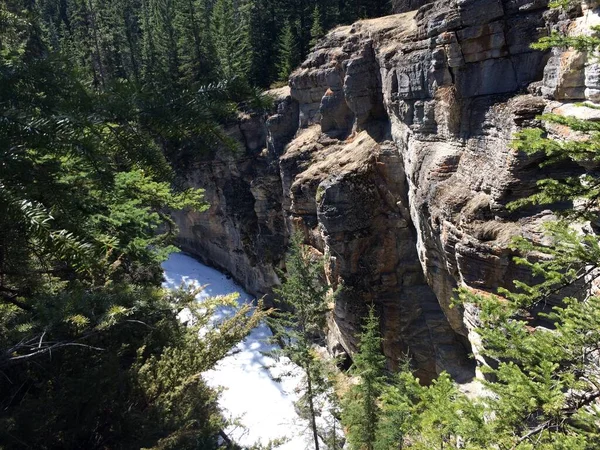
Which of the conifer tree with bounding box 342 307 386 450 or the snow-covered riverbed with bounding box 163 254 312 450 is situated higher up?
the conifer tree with bounding box 342 307 386 450

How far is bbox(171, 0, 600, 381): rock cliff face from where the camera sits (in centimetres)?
974

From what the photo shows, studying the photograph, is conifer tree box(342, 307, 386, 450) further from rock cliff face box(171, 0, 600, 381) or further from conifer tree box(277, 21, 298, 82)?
conifer tree box(277, 21, 298, 82)

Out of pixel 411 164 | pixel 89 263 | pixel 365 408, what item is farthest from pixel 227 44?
pixel 89 263

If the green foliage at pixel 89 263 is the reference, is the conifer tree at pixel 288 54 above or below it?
above

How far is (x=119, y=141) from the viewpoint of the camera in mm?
2979

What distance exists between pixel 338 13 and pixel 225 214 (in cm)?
1613

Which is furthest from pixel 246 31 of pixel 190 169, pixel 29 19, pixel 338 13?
pixel 29 19

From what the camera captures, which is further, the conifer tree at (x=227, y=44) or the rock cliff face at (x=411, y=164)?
the conifer tree at (x=227, y=44)

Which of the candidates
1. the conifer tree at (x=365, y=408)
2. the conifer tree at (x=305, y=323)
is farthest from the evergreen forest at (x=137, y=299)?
the conifer tree at (x=305, y=323)

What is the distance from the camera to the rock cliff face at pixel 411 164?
974 centimetres

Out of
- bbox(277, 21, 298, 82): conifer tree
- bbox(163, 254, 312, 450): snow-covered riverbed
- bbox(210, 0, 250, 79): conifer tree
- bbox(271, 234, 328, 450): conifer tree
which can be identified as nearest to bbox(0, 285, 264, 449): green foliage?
bbox(271, 234, 328, 450): conifer tree

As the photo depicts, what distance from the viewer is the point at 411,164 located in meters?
13.8

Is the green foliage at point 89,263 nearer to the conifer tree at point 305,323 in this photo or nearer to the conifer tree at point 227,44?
the conifer tree at point 305,323

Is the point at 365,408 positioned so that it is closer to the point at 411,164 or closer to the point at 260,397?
the point at 260,397
